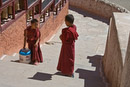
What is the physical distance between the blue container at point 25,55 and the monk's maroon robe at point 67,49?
82 cm

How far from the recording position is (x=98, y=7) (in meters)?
15.7

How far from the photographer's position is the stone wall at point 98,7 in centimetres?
1501

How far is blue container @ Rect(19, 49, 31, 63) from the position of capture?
19.4 ft

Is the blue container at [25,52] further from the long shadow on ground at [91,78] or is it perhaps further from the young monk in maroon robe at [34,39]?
the long shadow on ground at [91,78]

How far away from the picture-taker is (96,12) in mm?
15836

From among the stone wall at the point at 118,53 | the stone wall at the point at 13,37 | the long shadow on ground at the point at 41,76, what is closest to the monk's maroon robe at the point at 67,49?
the long shadow on ground at the point at 41,76

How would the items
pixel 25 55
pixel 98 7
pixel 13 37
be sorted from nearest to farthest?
pixel 25 55 → pixel 13 37 → pixel 98 7

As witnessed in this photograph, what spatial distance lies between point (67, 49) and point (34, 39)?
3.22ft

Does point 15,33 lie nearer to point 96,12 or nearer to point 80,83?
point 80,83

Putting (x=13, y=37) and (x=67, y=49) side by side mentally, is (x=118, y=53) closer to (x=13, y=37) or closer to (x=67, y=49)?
(x=67, y=49)

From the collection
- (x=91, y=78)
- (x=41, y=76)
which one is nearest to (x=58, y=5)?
(x=91, y=78)

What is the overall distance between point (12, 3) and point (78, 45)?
4.45m

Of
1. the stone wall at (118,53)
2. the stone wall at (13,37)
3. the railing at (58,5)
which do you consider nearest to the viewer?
the stone wall at (118,53)

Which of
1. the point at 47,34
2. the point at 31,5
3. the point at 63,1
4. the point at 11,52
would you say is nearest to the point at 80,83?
the point at 11,52
